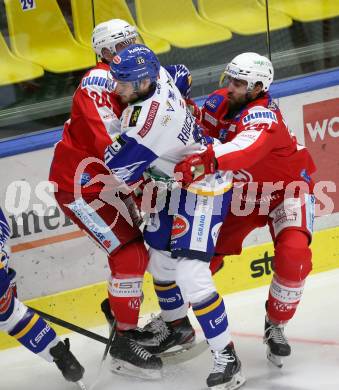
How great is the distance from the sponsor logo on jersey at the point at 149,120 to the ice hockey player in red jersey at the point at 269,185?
0.33 metres

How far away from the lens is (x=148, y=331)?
169 inches

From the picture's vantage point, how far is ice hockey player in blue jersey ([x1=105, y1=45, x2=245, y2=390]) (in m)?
3.59

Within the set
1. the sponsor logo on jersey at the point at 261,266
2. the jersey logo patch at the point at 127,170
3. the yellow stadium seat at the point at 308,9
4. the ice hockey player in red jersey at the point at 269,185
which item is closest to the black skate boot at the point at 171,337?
the ice hockey player in red jersey at the point at 269,185

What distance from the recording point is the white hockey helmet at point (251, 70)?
3918mm

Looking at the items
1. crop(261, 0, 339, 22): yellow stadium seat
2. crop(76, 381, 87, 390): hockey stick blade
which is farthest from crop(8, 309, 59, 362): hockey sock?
crop(261, 0, 339, 22): yellow stadium seat

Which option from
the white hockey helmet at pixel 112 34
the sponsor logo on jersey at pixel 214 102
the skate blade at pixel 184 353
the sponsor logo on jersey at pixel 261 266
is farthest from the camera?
the sponsor logo on jersey at pixel 261 266

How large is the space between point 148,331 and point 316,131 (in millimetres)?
1402

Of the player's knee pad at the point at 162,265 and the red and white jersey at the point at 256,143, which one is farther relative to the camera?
the player's knee pad at the point at 162,265

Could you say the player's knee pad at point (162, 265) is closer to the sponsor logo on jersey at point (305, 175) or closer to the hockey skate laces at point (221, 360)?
the hockey skate laces at point (221, 360)

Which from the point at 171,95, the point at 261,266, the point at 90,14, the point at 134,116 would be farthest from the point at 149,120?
the point at 261,266

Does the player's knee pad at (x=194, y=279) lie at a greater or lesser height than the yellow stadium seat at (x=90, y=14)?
lesser

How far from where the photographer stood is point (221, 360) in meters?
3.86

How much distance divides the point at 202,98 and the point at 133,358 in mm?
1428

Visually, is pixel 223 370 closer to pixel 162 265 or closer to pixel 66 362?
pixel 162 265
